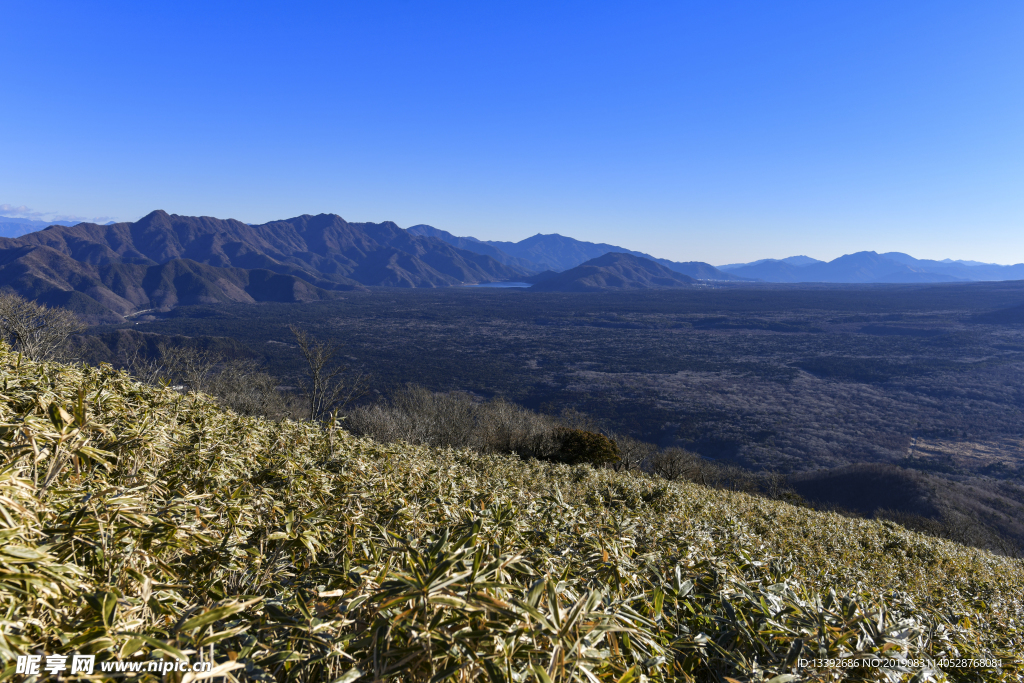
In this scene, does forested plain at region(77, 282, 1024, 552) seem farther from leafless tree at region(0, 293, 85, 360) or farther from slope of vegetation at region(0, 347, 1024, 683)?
slope of vegetation at region(0, 347, 1024, 683)

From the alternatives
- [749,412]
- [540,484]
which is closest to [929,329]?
[749,412]

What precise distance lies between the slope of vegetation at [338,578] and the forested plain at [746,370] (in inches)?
1347

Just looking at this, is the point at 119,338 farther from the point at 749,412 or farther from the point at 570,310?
the point at 570,310

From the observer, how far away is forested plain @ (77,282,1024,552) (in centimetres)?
4444

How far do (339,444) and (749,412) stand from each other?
6153cm

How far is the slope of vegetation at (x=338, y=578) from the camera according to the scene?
4.69 feet

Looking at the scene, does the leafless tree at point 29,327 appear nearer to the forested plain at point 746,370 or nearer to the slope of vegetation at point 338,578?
the slope of vegetation at point 338,578

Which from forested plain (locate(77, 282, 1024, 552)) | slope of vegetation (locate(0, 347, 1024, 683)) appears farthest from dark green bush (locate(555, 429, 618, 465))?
forested plain (locate(77, 282, 1024, 552))

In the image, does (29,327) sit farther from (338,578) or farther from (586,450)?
(338,578)

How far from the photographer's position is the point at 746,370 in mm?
80188

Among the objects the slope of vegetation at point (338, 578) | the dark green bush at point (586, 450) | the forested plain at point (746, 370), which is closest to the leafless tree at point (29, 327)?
the dark green bush at point (586, 450)

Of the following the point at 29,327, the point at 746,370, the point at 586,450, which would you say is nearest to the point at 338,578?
the point at 586,450

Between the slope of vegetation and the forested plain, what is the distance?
3421 cm

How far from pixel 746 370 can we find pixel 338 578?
88669mm
